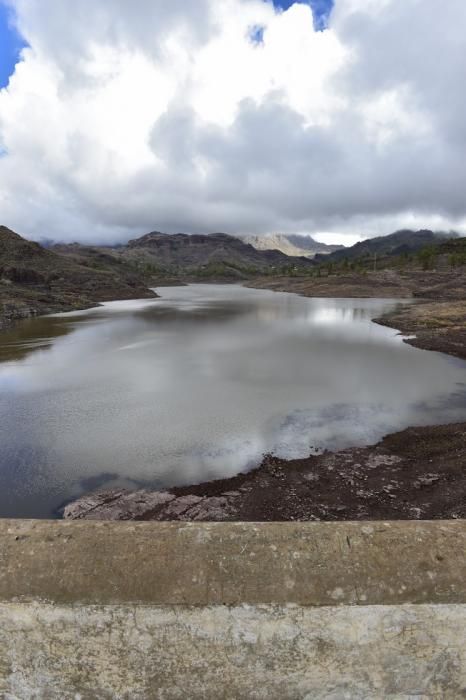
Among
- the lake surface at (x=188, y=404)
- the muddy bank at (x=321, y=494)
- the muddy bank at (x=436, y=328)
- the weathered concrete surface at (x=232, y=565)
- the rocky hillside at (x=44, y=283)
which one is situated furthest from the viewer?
the rocky hillside at (x=44, y=283)

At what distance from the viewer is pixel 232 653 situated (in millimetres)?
3846

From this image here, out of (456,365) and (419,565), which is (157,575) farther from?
(456,365)

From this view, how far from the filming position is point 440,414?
68.1 feet

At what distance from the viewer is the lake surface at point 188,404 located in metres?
15.4

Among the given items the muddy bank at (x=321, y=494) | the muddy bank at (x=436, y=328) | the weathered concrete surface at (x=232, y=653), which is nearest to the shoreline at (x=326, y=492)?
the muddy bank at (x=321, y=494)

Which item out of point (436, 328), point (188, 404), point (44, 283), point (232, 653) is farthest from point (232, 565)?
point (44, 283)

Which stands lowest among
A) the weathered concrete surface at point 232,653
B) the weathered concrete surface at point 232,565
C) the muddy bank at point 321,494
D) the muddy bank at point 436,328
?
the muddy bank at point 321,494

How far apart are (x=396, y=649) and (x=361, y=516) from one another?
8525 mm

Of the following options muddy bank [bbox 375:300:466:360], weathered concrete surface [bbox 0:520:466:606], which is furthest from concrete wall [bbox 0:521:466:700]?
muddy bank [bbox 375:300:466:360]

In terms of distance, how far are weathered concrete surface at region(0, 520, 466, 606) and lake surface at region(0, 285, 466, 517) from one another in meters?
10.3

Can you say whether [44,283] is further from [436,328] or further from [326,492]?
[326,492]

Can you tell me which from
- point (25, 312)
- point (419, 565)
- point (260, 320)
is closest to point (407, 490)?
point (419, 565)

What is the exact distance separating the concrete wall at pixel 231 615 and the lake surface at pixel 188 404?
10.2m

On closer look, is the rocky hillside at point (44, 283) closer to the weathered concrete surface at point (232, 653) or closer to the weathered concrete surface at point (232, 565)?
the weathered concrete surface at point (232, 565)
